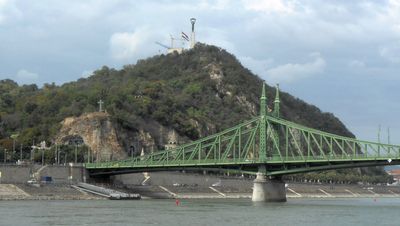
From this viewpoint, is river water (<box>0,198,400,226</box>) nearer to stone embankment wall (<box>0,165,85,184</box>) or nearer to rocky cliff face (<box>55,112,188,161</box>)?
stone embankment wall (<box>0,165,85,184</box>)

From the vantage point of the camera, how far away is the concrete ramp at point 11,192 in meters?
97.9

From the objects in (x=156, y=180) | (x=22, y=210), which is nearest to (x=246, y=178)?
(x=156, y=180)

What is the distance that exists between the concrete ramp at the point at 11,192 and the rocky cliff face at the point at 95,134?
49774mm

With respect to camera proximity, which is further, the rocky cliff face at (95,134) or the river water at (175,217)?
the rocky cliff face at (95,134)

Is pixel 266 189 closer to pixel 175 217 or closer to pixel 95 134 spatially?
pixel 175 217

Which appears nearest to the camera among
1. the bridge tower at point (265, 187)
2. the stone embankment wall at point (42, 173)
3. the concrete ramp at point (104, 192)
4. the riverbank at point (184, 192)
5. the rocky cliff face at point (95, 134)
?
the riverbank at point (184, 192)

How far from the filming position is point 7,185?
103562 millimetres

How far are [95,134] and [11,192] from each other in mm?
56266

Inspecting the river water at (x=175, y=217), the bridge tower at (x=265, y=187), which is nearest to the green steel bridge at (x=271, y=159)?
the bridge tower at (x=265, y=187)

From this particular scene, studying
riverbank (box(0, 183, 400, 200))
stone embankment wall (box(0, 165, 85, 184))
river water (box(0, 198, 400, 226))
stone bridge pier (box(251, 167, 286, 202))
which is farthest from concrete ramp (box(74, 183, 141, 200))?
river water (box(0, 198, 400, 226))

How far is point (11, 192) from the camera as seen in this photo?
9981cm

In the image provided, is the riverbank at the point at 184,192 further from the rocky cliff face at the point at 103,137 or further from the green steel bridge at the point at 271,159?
the rocky cliff face at the point at 103,137

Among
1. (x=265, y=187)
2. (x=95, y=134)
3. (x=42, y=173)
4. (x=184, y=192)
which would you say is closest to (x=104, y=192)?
(x=42, y=173)

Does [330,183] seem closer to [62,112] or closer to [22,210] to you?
[62,112]
